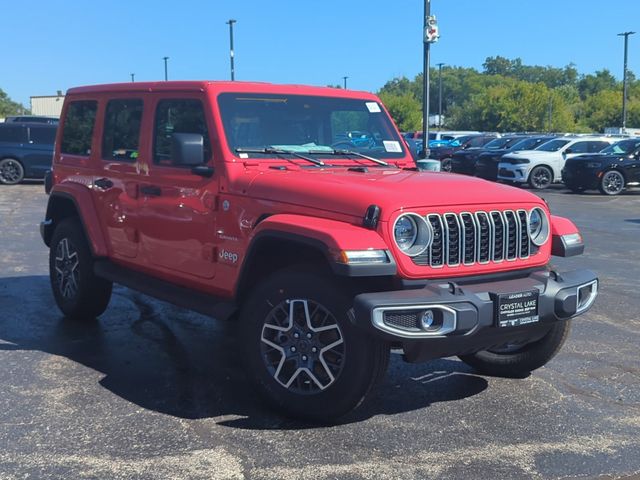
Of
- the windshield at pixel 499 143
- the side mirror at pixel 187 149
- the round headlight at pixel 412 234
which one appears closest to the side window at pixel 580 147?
the windshield at pixel 499 143

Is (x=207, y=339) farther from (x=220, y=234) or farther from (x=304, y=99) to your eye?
(x=304, y=99)

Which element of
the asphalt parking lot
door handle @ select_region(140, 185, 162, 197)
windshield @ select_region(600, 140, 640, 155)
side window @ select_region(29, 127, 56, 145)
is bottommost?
the asphalt parking lot

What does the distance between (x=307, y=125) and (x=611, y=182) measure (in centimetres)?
1721

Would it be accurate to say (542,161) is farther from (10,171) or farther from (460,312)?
(460,312)

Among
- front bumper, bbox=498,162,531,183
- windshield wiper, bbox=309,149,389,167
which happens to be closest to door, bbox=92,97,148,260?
windshield wiper, bbox=309,149,389,167

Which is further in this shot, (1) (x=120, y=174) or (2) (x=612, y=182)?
(2) (x=612, y=182)

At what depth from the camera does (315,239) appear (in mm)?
4172

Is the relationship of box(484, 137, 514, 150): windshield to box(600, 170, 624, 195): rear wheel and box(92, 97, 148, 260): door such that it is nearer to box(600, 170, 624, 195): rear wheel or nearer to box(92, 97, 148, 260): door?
box(600, 170, 624, 195): rear wheel

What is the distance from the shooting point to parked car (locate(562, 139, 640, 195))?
68.4 ft

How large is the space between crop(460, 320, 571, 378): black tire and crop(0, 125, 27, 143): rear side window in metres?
18.5

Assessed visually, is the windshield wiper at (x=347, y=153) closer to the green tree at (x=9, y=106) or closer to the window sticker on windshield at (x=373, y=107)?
the window sticker on windshield at (x=373, y=107)

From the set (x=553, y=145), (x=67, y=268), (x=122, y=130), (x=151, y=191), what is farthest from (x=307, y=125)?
(x=553, y=145)

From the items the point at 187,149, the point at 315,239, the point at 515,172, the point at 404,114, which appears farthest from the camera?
the point at 404,114

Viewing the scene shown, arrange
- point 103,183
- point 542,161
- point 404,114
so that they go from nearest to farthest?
point 103,183, point 542,161, point 404,114
